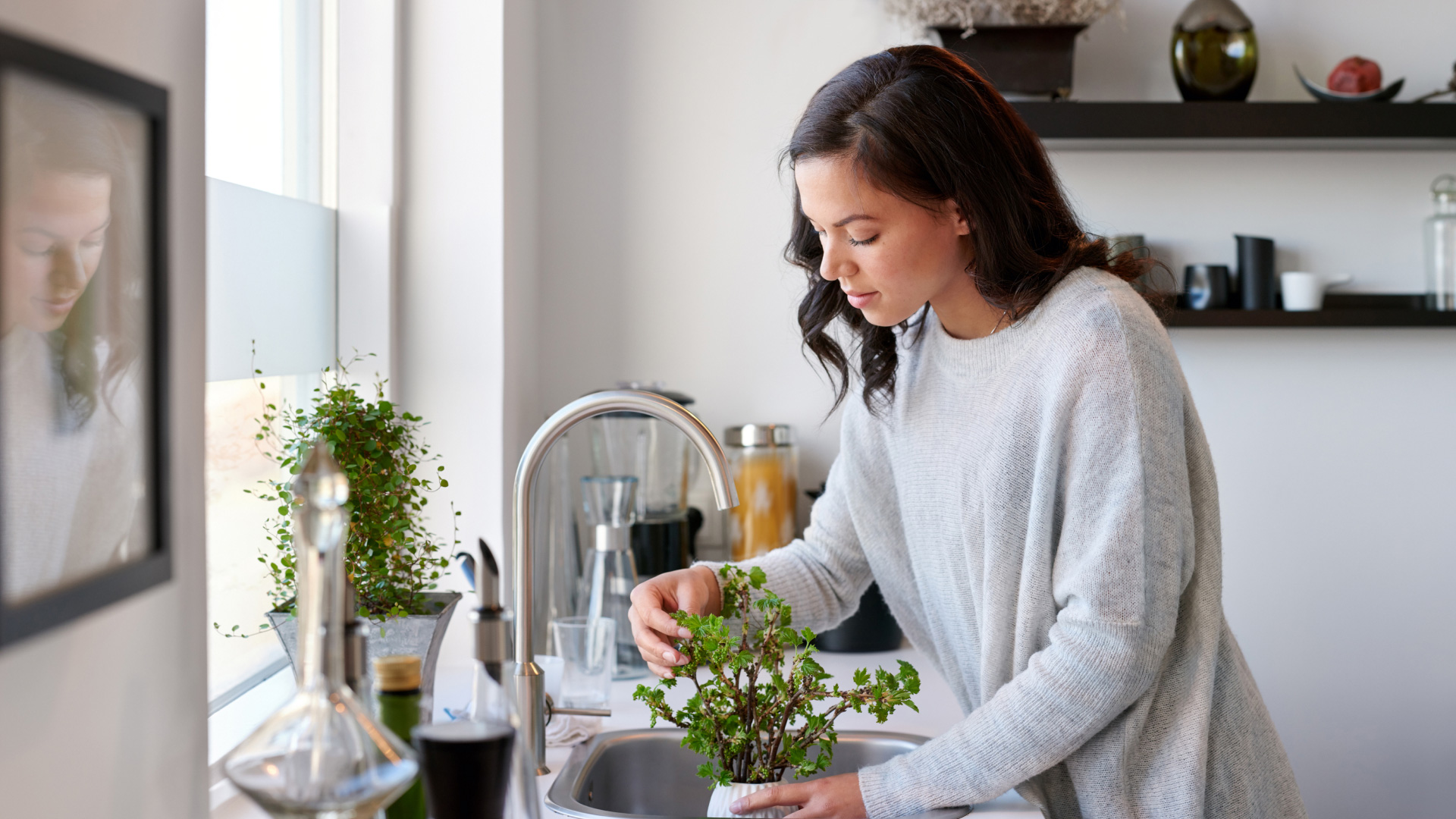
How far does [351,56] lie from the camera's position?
5.46ft

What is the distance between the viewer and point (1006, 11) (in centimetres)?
197

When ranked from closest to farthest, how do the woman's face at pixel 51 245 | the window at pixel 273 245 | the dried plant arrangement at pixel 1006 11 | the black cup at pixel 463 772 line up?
the woman's face at pixel 51 245 < the black cup at pixel 463 772 < the window at pixel 273 245 < the dried plant arrangement at pixel 1006 11

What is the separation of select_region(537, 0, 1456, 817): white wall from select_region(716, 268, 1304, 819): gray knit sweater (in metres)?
0.96

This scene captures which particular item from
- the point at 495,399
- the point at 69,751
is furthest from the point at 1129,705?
the point at 495,399

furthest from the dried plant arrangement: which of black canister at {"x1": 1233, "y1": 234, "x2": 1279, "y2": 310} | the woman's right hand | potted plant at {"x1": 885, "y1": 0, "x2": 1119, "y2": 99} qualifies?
the woman's right hand

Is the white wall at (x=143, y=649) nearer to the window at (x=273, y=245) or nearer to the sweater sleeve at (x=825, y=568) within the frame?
the window at (x=273, y=245)

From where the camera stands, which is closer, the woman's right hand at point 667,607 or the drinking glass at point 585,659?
the woman's right hand at point 667,607

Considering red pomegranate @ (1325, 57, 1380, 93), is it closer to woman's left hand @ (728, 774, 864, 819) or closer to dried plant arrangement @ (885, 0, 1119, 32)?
dried plant arrangement @ (885, 0, 1119, 32)

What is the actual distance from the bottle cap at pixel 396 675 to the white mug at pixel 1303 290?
6.15 feet

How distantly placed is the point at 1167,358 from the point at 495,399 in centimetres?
101

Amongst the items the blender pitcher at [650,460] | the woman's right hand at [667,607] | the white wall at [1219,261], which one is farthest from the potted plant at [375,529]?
the white wall at [1219,261]

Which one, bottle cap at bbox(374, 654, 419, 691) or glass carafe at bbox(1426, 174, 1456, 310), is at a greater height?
glass carafe at bbox(1426, 174, 1456, 310)

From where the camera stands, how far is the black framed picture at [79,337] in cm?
55

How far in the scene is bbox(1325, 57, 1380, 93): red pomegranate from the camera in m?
2.03
